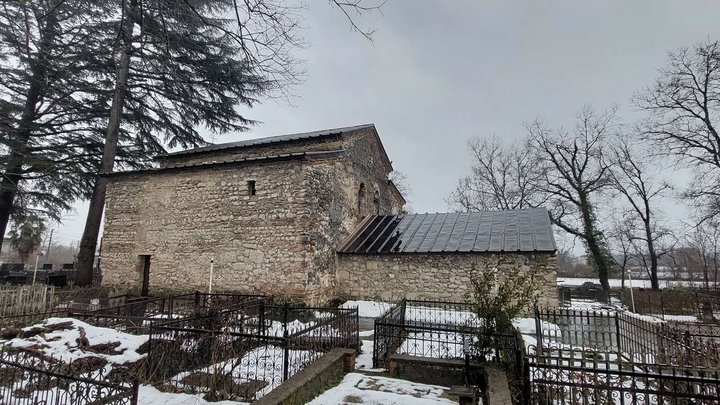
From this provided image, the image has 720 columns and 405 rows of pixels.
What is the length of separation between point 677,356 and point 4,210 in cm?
2645

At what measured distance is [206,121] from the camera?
20672mm

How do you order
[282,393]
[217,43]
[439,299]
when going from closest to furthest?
[282,393] → [439,299] → [217,43]

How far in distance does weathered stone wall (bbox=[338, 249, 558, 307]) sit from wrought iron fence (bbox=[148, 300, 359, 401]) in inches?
227

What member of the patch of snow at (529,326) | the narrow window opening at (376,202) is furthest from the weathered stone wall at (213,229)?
the patch of snow at (529,326)

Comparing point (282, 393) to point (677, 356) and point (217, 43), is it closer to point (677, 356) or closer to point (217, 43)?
point (677, 356)

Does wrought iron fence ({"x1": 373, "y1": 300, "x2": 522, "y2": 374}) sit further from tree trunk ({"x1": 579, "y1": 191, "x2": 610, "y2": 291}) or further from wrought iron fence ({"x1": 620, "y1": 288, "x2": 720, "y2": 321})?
tree trunk ({"x1": 579, "y1": 191, "x2": 610, "y2": 291})

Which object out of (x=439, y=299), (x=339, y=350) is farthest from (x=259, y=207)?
(x=339, y=350)

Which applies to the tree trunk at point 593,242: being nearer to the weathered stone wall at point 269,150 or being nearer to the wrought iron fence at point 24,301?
the weathered stone wall at point 269,150

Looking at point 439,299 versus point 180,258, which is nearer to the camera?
point 439,299

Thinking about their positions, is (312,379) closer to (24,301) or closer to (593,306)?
(24,301)

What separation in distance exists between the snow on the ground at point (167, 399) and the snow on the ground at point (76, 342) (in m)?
1.43

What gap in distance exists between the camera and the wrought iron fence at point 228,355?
17.7 ft

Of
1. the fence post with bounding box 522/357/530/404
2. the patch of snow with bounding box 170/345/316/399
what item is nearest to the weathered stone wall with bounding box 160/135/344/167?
the patch of snow with bounding box 170/345/316/399

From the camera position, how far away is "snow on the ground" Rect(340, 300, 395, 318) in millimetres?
12392
